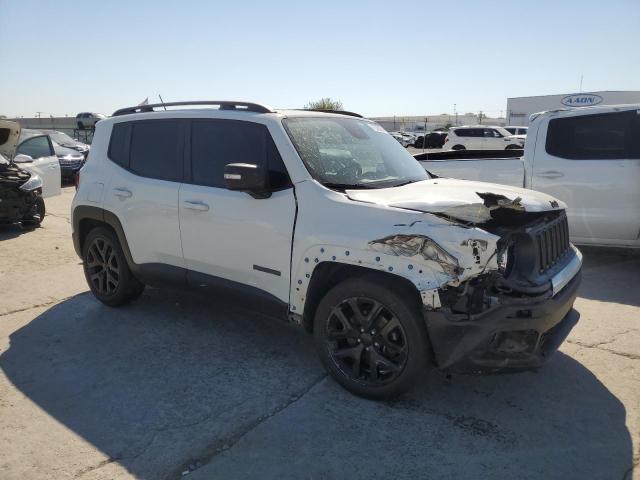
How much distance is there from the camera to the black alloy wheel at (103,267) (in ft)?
16.5

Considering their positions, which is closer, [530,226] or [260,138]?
[530,226]

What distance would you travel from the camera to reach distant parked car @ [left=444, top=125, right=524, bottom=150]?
25.4 m

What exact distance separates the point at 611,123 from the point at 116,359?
6065mm

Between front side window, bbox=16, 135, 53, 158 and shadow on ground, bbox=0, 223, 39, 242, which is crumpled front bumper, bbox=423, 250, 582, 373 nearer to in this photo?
shadow on ground, bbox=0, 223, 39, 242

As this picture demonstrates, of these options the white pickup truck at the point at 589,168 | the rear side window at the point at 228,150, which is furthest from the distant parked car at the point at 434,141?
the rear side window at the point at 228,150

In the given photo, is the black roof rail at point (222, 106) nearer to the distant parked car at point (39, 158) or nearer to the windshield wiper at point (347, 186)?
the windshield wiper at point (347, 186)

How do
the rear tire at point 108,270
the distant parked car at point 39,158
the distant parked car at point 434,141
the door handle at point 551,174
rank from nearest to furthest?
1. the rear tire at point 108,270
2. the door handle at point 551,174
3. the distant parked car at point 39,158
4. the distant parked car at point 434,141

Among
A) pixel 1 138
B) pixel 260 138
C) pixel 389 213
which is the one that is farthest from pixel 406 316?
pixel 1 138

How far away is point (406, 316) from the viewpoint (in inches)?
122

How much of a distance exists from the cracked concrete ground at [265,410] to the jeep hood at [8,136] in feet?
17.1

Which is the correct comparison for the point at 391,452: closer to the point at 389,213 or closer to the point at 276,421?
the point at 276,421

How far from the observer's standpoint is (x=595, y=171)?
6.27 m

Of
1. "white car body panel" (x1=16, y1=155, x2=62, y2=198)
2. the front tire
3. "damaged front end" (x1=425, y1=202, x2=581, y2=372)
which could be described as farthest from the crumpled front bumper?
"white car body panel" (x1=16, y1=155, x2=62, y2=198)

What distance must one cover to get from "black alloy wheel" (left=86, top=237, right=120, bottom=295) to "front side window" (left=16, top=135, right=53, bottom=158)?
712 cm
